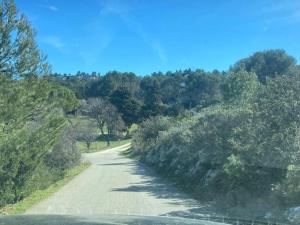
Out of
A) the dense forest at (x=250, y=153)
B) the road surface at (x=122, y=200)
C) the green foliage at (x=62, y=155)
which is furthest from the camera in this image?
the green foliage at (x=62, y=155)

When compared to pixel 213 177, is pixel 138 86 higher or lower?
higher

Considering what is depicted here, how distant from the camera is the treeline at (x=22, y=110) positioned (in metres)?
18.8

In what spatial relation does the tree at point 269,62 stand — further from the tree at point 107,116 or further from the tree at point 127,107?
the tree at point 107,116

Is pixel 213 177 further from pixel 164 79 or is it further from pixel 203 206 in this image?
pixel 164 79

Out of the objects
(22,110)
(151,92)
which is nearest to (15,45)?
(22,110)

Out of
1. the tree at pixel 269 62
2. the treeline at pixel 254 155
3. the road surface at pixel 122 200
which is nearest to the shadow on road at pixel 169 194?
the road surface at pixel 122 200

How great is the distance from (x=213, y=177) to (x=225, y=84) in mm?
27851

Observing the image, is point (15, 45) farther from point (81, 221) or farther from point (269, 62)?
point (269, 62)

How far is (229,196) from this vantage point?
51.0 feet

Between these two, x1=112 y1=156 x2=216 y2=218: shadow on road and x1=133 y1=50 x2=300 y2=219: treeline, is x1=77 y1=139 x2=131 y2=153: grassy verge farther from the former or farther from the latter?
x1=133 y1=50 x2=300 y2=219: treeline

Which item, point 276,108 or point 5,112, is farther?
point 5,112

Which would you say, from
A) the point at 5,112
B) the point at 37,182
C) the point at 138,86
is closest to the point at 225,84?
the point at 37,182

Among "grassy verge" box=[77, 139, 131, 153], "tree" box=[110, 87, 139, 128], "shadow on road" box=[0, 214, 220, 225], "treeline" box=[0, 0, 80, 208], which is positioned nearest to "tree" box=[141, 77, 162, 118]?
"tree" box=[110, 87, 139, 128]

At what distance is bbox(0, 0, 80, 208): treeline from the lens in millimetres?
18797
